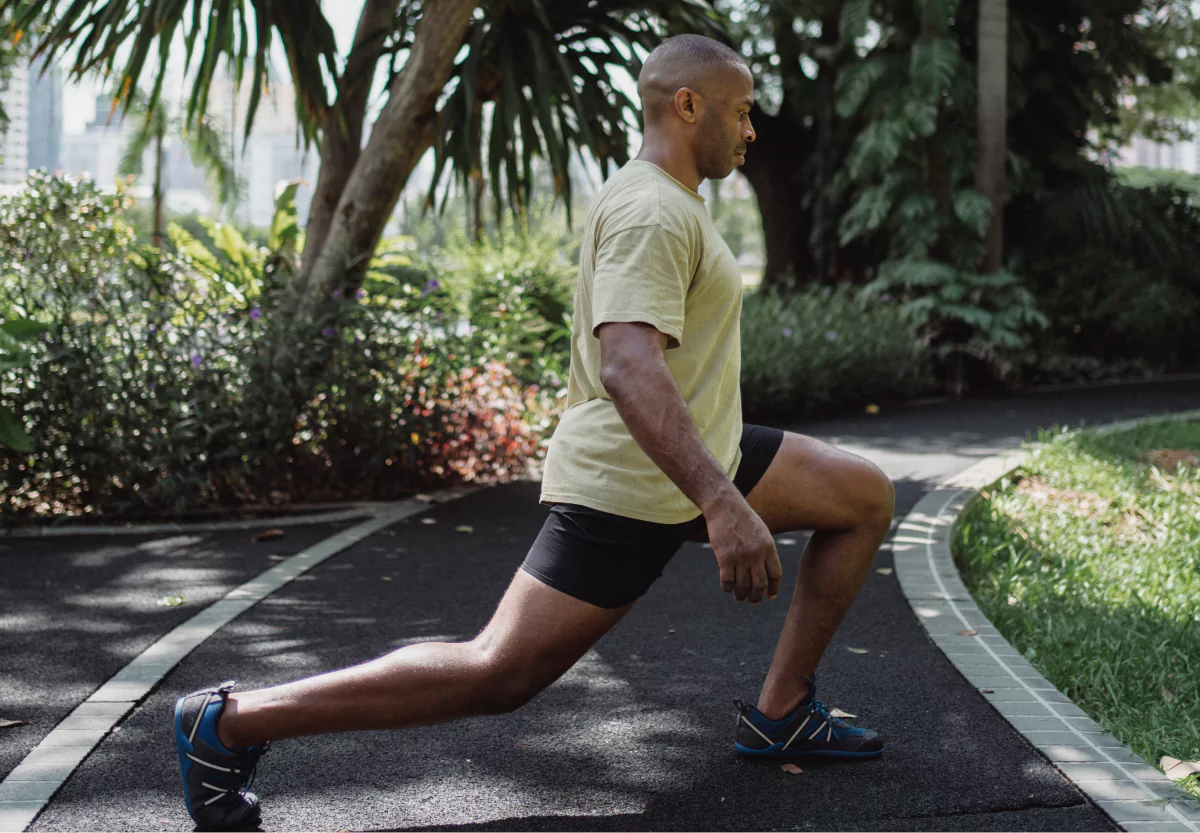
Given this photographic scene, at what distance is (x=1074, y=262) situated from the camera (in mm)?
15570

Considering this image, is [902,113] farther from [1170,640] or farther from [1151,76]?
[1170,640]

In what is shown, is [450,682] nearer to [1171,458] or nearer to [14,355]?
[14,355]

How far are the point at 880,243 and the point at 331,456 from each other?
9941mm

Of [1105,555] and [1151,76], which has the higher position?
[1151,76]

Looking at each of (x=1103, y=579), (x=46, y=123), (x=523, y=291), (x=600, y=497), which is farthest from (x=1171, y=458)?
(x=46, y=123)

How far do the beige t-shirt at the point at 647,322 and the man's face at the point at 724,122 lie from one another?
83 millimetres

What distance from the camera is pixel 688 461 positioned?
2.36 m

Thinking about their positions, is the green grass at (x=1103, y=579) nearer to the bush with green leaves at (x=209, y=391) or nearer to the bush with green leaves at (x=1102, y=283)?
the bush with green leaves at (x=209, y=391)

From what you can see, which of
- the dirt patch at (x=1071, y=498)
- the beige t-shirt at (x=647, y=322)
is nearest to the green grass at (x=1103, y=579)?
the dirt patch at (x=1071, y=498)

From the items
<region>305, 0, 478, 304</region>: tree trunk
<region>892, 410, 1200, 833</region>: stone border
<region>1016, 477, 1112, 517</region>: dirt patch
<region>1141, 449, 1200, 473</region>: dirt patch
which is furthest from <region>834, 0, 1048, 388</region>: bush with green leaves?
<region>892, 410, 1200, 833</region>: stone border

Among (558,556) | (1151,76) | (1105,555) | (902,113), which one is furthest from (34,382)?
(1151,76)

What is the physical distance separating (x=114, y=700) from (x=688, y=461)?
2.17m

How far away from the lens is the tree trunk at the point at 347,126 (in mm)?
7797

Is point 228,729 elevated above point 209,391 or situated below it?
below
